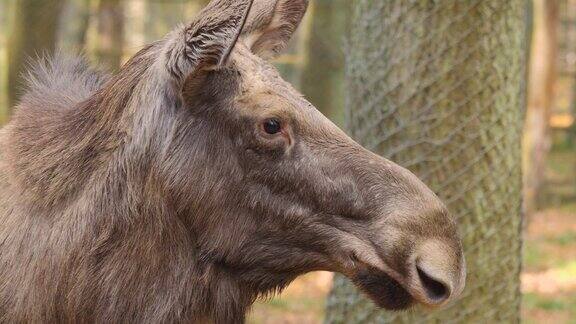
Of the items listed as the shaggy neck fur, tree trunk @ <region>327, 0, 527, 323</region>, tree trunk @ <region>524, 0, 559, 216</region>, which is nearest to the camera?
the shaggy neck fur

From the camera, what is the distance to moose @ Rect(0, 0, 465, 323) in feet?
12.9

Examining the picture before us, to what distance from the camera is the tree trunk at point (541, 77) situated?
17625mm

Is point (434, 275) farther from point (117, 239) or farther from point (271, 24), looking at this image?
point (271, 24)

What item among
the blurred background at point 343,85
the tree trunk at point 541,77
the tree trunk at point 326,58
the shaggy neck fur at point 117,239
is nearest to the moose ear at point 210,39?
the shaggy neck fur at point 117,239

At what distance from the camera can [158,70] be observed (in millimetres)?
3996

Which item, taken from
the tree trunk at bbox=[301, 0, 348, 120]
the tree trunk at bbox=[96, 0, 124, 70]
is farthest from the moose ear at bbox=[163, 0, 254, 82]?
the tree trunk at bbox=[301, 0, 348, 120]

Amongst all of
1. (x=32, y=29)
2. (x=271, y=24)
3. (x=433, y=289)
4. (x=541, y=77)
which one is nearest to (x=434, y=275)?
(x=433, y=289)

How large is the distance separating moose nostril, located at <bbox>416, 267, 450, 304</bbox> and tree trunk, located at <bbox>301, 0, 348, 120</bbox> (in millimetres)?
13867

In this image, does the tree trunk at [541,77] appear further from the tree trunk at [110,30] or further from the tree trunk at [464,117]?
the tree trunk at [464,117]

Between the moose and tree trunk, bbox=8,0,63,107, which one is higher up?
the moose

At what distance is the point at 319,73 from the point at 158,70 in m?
14.0

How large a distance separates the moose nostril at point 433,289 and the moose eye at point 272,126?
2.34 ft

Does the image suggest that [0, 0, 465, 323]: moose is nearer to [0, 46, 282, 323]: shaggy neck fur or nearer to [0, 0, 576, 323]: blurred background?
[0, 46, 282, 323]: shaggy neck fur

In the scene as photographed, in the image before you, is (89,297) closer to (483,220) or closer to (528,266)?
(483,220)
